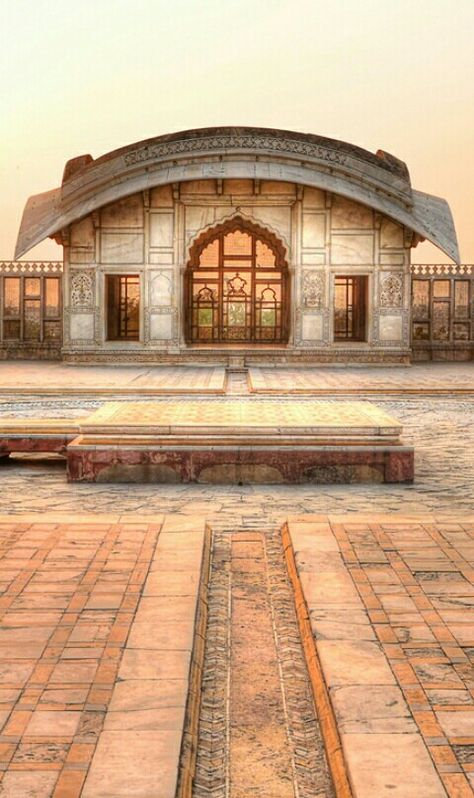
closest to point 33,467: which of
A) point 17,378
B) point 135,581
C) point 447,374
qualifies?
point 135,581

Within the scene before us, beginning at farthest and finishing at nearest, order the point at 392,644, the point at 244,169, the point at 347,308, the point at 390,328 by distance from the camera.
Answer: the point at 347,308 → the point at 390,328 → the point at 244,169 → the point at 392,644

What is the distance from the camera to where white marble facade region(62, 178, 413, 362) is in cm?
1989

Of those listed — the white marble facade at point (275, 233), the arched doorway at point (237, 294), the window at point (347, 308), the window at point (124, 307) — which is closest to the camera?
the white marble facade at point (275, 233)

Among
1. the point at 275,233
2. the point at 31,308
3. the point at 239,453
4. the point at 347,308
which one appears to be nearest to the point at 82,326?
the point at 31,308

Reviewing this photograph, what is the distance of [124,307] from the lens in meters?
21.8

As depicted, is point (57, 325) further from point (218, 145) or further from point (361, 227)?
point (361, 227)

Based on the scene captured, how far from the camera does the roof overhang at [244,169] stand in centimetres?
1925

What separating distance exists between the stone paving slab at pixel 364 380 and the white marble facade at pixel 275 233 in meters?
1.00

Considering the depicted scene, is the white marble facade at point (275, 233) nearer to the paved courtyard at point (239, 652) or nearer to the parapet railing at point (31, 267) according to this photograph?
the parapet railing at point (31, 267)

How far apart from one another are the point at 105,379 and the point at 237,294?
274 inches

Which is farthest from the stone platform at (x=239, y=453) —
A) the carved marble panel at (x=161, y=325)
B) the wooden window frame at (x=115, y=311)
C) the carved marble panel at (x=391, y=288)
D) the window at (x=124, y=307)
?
the window at (x=124, y=307)

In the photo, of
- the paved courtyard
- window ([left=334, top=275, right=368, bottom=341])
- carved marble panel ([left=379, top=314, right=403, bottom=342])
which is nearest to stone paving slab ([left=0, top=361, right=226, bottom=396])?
carved marble panel ([left=379, top=314, right=403, bottom=342])

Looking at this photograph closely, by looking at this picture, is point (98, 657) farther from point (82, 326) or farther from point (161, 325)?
point (82, 326)

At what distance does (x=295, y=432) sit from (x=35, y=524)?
2567 mm
